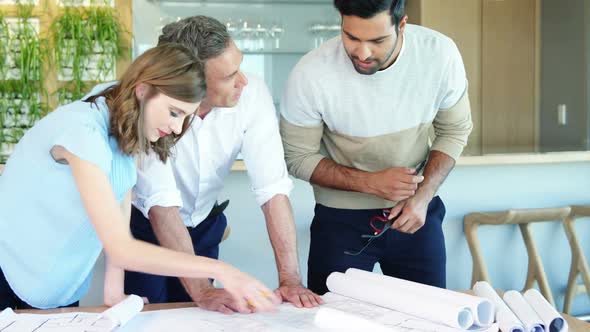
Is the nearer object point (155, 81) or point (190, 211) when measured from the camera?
point (155, 81)

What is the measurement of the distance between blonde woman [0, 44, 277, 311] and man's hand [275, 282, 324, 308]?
24 centimetres

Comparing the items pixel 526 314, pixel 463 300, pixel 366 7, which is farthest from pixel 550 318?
pixel 366 7

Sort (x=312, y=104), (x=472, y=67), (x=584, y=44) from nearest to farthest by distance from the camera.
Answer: (x=312, y=104), (x=584, y=44), (x=472, y=67)

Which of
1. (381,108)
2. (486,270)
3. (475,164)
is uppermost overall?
(381,108)

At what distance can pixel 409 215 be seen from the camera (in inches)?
81.6

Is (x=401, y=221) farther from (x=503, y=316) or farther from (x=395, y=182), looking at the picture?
(x=503, y=316)

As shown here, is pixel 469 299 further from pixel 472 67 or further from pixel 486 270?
pixel 472 67

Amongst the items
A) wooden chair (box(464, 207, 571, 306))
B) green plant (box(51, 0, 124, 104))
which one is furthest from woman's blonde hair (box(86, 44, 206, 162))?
green plant (box(51, 0, 124, 104))

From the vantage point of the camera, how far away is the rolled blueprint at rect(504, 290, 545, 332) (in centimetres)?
145

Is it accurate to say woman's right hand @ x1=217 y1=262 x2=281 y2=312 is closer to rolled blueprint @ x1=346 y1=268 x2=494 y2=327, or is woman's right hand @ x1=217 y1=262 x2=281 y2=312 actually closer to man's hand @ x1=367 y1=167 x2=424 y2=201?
rolled blueprint @ x1=346 y1=268 x2=494 y2=327

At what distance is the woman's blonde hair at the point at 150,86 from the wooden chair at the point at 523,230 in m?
2.24

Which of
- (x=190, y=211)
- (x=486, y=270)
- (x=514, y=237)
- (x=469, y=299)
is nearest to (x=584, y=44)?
(x=514, y=237)

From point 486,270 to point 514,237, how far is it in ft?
1.10

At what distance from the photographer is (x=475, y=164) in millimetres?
3498
